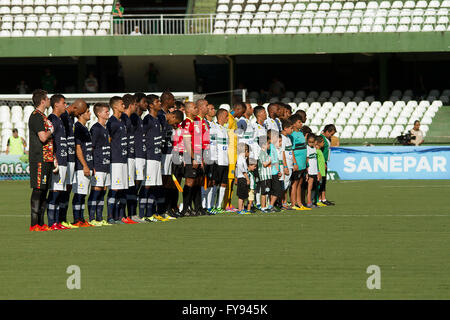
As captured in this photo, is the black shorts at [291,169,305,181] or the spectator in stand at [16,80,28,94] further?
the spectator in stand at [16,80,28,94]

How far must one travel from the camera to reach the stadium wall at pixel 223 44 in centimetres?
3644

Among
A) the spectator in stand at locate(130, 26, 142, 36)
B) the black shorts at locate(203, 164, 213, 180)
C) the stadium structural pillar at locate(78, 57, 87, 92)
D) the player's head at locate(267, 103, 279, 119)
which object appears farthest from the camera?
the stadium structural pillar at locate(78, 57, 87, 92)

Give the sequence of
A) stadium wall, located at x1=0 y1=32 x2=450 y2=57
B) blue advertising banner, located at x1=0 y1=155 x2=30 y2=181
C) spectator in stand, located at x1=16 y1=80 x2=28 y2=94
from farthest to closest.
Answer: spectator in stand, located at x1=16 y1=80 x2=28 y2=94 → stadium wall, located at x1=0 y1=32 x2=450 y2=57 → blue advertising banner, located at x1=0 y1=155 x2=30 y2=181

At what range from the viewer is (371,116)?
34594 millimetres

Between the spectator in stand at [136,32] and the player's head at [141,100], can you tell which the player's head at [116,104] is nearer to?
the player's head at [141,100]

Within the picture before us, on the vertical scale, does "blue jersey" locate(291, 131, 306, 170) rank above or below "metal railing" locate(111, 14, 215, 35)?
below

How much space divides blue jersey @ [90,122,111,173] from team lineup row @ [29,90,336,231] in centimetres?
1

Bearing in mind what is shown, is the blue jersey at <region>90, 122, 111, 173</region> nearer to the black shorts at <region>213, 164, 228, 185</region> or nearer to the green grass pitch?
the green grass pitch

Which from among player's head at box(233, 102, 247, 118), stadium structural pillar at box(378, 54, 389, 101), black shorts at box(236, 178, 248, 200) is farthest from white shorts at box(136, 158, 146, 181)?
stadium structural pillar at box(378, 54, 389, 101)

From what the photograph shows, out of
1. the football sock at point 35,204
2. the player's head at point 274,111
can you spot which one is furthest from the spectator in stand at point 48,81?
the football sock at point 35,204

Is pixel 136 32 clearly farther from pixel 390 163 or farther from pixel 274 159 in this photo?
pixel 274 159

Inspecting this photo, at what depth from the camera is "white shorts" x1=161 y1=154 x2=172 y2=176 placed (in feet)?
45.1
